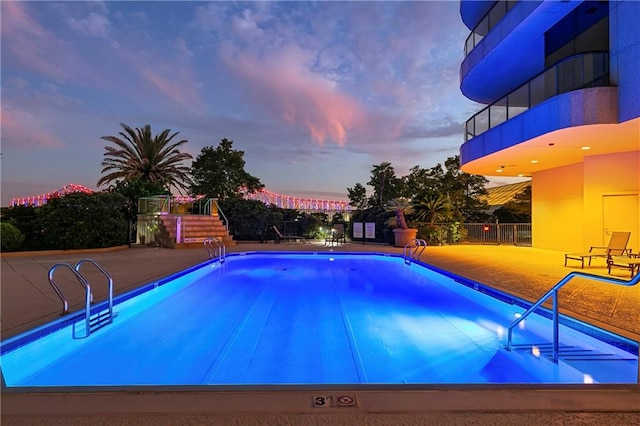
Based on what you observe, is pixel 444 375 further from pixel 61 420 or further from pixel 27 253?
pixel 27 253

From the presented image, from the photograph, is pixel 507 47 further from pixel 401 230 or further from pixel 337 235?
pixel 337 235

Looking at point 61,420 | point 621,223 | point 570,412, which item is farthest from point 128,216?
point 621,223

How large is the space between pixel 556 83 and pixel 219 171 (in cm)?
2143

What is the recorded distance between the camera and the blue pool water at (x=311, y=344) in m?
3.30

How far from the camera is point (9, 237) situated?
1080 cm

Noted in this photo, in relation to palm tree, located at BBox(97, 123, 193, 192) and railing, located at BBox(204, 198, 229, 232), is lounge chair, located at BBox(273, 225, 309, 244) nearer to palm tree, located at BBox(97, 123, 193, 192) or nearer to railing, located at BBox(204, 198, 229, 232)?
railing, located at BBox(204, 198, 229, 232)

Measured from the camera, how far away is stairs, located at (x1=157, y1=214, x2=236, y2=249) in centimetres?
1419

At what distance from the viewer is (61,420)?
6.11ft

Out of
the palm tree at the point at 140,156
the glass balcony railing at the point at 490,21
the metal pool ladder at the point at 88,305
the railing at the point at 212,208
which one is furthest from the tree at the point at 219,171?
the metal pool ladder at the point at 88,305

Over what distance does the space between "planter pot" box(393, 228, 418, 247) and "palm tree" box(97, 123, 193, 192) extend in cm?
1757

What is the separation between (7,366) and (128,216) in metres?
13.5

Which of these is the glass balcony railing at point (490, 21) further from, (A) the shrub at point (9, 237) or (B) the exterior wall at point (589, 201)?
(A) the shrub at point (9, 237)

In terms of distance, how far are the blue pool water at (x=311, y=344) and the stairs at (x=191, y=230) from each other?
7534 mm

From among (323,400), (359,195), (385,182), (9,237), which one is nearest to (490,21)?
(323,400)
